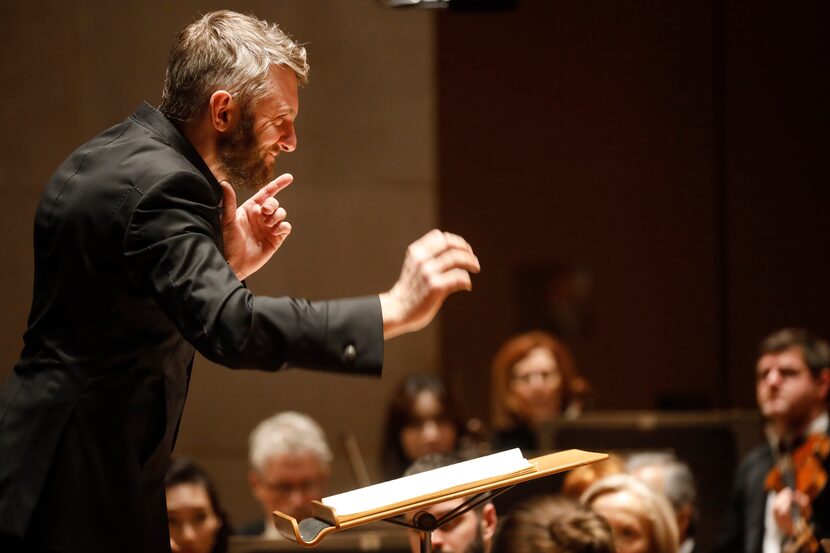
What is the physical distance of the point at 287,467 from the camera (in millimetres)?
4238

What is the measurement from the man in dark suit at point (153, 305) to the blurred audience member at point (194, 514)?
1561 millimetres

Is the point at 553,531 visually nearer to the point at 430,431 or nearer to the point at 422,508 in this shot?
the point at 422,508

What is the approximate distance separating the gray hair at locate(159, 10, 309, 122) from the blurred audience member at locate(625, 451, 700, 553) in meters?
2.17

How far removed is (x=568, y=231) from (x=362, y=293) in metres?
1.22

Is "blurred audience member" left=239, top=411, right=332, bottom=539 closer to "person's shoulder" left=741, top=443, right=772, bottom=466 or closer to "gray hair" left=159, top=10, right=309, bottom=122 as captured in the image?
"person's shoulder" left=741, top=443, right=772, bottom=466

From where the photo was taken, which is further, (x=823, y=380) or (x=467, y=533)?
(x=823, y=380)

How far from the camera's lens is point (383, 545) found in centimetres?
302

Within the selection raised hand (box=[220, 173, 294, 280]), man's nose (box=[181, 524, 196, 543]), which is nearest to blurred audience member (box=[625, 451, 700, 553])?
man's nose (box=[181, 524, 196, 543])

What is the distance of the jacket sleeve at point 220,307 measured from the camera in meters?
1.47

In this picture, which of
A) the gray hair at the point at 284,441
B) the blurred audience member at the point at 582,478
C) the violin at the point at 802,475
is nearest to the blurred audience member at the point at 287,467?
the gray hair at the point at 284,441

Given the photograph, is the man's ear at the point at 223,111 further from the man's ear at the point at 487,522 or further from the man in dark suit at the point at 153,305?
the man's ear at the point at 487,522

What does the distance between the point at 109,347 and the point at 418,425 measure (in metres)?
3.32

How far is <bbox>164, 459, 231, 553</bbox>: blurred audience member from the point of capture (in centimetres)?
329

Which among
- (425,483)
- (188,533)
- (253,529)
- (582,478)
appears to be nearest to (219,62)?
(425,483)
